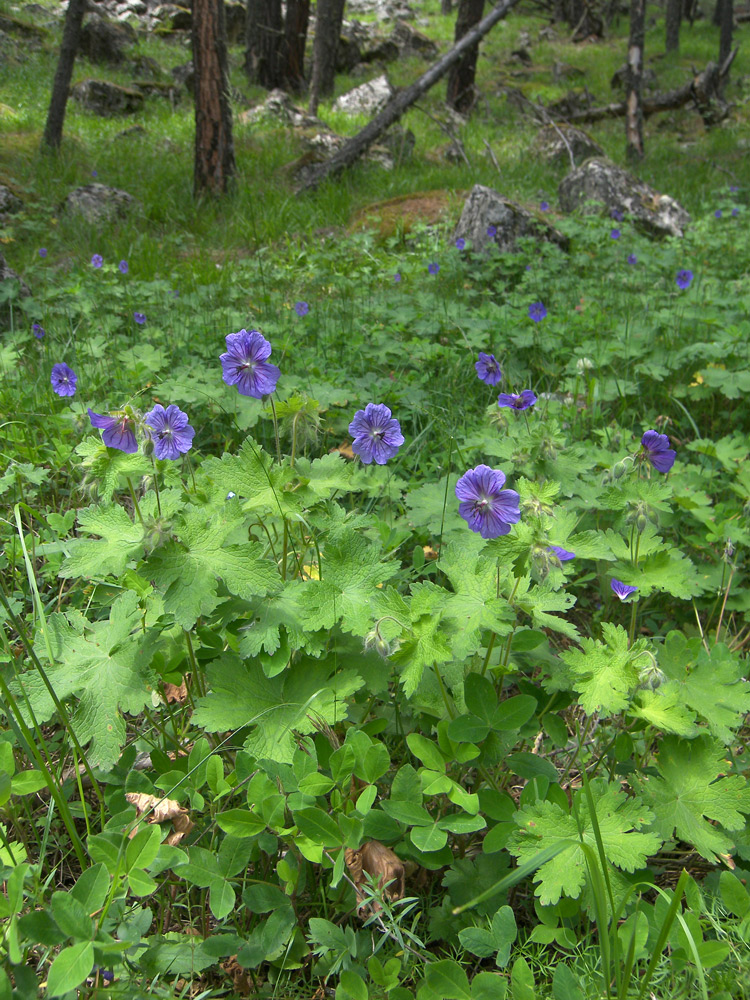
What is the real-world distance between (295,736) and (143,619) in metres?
0.45

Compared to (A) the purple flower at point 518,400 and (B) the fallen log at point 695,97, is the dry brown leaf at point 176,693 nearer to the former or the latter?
(A) the purple flower at point 518,400

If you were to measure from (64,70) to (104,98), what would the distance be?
5.35 meters

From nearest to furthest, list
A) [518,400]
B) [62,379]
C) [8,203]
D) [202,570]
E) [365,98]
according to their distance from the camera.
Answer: [202,570]
[518,400]
[62,379]
[8,203]
[365,98]

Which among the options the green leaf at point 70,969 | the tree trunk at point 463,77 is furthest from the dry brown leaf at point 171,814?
the tree trunk at point 463,77

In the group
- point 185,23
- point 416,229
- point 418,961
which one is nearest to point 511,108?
point 416,229

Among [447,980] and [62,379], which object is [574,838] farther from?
[62,379]

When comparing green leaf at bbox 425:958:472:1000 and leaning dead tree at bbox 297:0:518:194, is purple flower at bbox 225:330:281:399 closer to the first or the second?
green leaf at bbox 425:958:472:1000

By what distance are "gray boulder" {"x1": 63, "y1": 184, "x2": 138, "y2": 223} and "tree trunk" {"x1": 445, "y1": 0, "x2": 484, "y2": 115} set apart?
24.8ft

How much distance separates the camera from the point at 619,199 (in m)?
7.60

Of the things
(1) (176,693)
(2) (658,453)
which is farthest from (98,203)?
(2) (658,453)

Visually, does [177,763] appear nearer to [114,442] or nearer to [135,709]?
[135,709]

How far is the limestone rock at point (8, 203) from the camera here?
22.9 ft

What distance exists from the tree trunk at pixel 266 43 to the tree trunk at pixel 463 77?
3.93 meters

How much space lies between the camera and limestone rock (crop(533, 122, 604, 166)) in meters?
9.88
